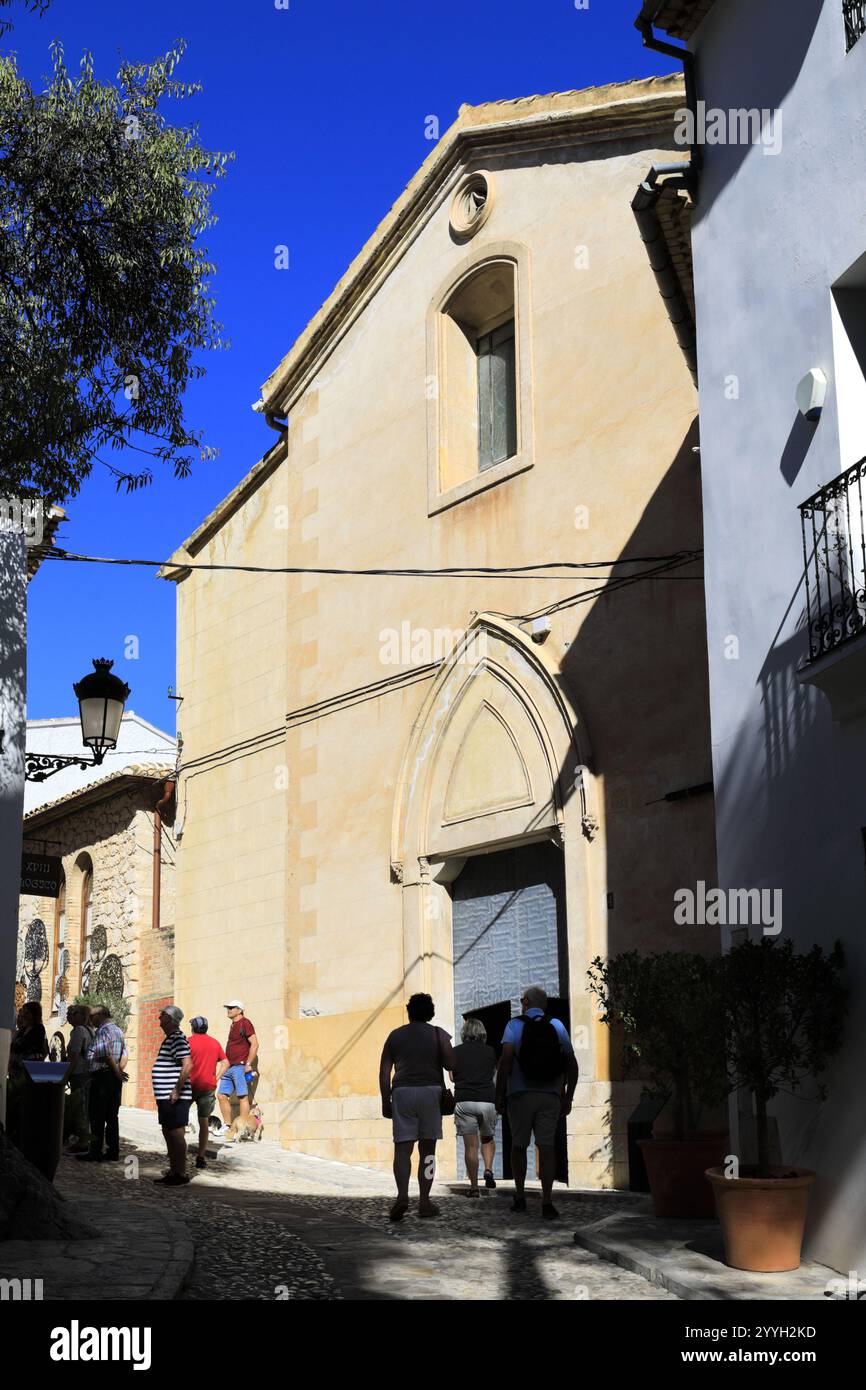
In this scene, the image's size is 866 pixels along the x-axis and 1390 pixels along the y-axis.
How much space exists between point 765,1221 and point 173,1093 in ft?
20.3

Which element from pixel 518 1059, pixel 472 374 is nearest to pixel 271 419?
pixel 472 374

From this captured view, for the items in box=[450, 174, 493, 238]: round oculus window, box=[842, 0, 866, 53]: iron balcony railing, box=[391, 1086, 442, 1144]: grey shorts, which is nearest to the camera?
box=[842, 0, 866, 53]: iron balcony railing

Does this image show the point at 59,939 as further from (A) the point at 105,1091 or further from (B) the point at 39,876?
(A) the point at 105,1091

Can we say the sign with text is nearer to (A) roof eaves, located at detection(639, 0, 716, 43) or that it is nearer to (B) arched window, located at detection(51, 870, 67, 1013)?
(A) roof eaves, located at detection(639, 0, 716, 43)

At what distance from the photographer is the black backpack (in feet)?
36.6

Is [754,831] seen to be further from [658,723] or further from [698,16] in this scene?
[698,16]

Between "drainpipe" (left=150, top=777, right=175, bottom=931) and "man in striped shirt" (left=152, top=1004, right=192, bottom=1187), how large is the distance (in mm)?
10781

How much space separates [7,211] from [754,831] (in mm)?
6589

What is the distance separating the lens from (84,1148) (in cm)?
1566

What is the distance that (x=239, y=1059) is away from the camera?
17.0 metres

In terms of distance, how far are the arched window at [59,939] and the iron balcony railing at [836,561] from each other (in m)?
20.1

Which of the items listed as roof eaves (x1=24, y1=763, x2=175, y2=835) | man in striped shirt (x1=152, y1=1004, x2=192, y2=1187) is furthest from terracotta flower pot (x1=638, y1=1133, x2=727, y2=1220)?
roof eaves (x1=24, y1=763, x2=175, y2=835)

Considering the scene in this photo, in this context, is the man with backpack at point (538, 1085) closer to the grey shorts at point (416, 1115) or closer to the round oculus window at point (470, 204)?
the grey shorts at point (416, 1115)

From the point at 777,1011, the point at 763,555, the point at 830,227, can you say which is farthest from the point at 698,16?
the point at 777,1011
